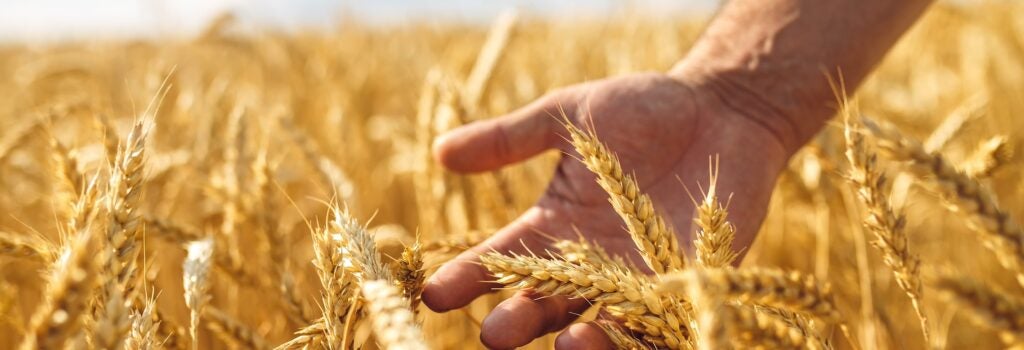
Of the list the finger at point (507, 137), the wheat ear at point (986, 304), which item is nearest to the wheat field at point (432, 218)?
the wheat ear at point (986, 304)

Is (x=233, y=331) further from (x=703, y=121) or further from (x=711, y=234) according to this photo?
(x=703, y=121)

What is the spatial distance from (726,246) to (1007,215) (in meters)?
0.30

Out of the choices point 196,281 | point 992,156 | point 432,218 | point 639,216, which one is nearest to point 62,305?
point 196,281

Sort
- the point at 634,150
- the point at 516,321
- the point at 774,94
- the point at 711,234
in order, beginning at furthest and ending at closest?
the point at 774,94, the point at 634,150, the point at 516,321, the point at 711,234

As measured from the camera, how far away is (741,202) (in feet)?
4.78

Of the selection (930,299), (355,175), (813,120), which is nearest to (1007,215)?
(813,120)

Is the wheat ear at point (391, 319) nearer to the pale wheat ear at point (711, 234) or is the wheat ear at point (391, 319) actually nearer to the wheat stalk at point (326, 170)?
the pale wheat ear at point (711, 234)

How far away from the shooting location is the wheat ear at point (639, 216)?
89 centimetres

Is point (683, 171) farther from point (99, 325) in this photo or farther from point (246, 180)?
point (99, 325)

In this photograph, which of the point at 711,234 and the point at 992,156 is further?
the point at 992,156

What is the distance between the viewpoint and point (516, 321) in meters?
1.08

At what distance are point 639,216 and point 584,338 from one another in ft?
0.74

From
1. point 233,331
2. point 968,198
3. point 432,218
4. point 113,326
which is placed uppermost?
point 968,198

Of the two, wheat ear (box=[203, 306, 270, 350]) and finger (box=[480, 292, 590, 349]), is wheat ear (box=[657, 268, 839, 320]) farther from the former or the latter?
wheat ear (box=[203, 306, 270, 350])
